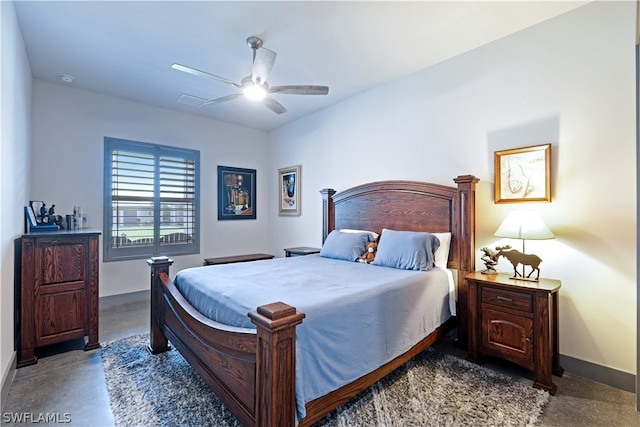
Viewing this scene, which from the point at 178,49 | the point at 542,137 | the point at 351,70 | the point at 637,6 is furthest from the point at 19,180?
the point at 637,6

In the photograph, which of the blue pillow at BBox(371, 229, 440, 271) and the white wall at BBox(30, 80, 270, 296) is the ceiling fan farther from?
the white wall at BBox(30, 80, 270, 296)

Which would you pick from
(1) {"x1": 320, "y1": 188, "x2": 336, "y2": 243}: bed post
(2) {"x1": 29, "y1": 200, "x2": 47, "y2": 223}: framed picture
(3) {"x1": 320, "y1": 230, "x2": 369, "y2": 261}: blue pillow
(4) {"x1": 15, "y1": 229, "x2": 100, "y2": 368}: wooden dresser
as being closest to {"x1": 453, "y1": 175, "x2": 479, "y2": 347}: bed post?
(3) {"x1": 320, "y1": 230, "x2": 369, "y2": 261}: blue pillow

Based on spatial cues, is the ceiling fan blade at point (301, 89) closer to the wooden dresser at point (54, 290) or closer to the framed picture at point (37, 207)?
the wooden dresser at point (54, 290)

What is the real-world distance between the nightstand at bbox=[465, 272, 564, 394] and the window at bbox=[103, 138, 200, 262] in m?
4.18

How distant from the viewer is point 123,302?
4207mm

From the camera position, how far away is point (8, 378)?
7.15 feet

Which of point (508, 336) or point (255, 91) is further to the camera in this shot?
point (255, 91)

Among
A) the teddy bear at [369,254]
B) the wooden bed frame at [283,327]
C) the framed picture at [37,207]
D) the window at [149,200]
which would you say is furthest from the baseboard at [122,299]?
the teddy bear at [369,254]

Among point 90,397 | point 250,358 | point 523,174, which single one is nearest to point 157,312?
point 90,397

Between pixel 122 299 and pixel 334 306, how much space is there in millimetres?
3807

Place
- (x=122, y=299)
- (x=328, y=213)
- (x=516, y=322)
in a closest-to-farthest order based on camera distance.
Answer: (x=516, y=322) < (x=122, y=299) < (x=328, y=213)

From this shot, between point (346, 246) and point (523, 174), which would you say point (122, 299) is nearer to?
point (346, 246)

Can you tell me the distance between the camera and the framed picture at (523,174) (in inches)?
99.1

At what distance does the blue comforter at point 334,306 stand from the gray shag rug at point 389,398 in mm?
267
